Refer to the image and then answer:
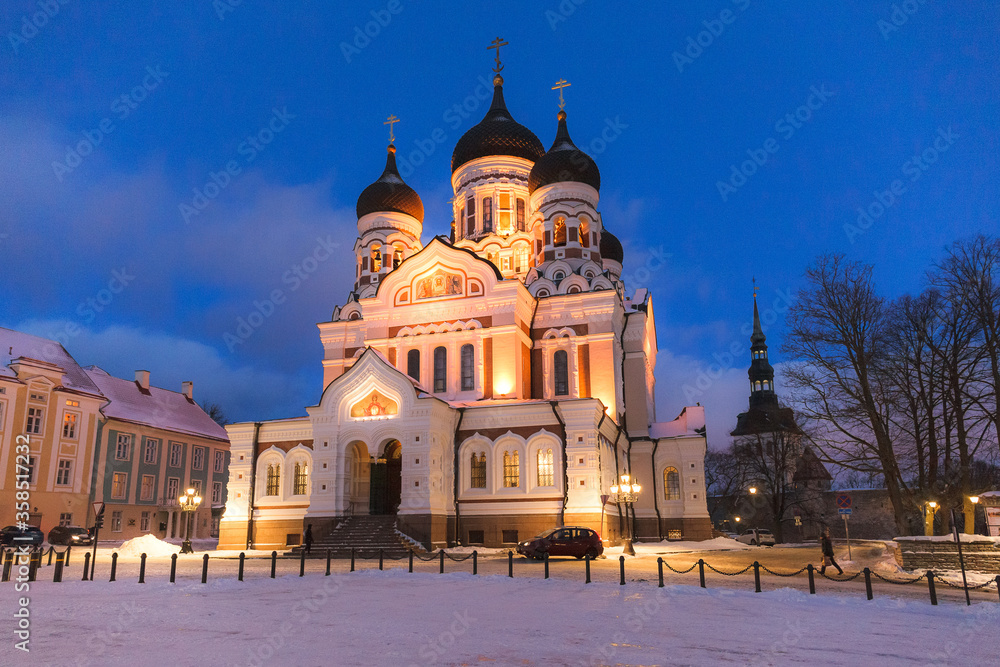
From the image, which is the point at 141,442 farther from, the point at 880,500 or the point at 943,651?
the point at 880,500

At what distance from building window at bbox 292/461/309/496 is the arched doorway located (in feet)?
10.0

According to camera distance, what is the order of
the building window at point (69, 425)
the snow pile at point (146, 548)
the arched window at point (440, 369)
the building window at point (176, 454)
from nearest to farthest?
the snow pile at point (146, 548), the arched window at point (440, 369), the building window at point (69, 425), the building window at point (176, 454)

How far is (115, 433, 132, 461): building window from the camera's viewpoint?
4197cm

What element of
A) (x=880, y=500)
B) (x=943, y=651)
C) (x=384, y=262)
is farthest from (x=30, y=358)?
(x=880, y=500)

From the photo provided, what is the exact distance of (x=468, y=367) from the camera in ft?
115

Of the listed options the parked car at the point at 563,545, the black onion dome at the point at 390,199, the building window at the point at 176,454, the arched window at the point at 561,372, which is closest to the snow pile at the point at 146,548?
the parked car at the point at 563,545

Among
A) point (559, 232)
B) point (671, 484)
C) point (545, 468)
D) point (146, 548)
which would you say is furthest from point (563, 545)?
point (559, 232)

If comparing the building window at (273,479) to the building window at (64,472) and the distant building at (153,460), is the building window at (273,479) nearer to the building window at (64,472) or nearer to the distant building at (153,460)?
the distant building at (153,460)

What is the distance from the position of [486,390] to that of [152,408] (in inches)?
973

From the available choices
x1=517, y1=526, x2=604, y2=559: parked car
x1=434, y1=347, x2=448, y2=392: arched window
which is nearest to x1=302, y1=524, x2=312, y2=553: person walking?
x1=517, y1=526, x2=604, y2=559: parked car

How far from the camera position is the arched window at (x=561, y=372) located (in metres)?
35.8

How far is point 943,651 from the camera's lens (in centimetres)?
927

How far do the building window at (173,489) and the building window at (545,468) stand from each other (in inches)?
1073

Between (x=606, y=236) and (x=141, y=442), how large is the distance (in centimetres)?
3190
